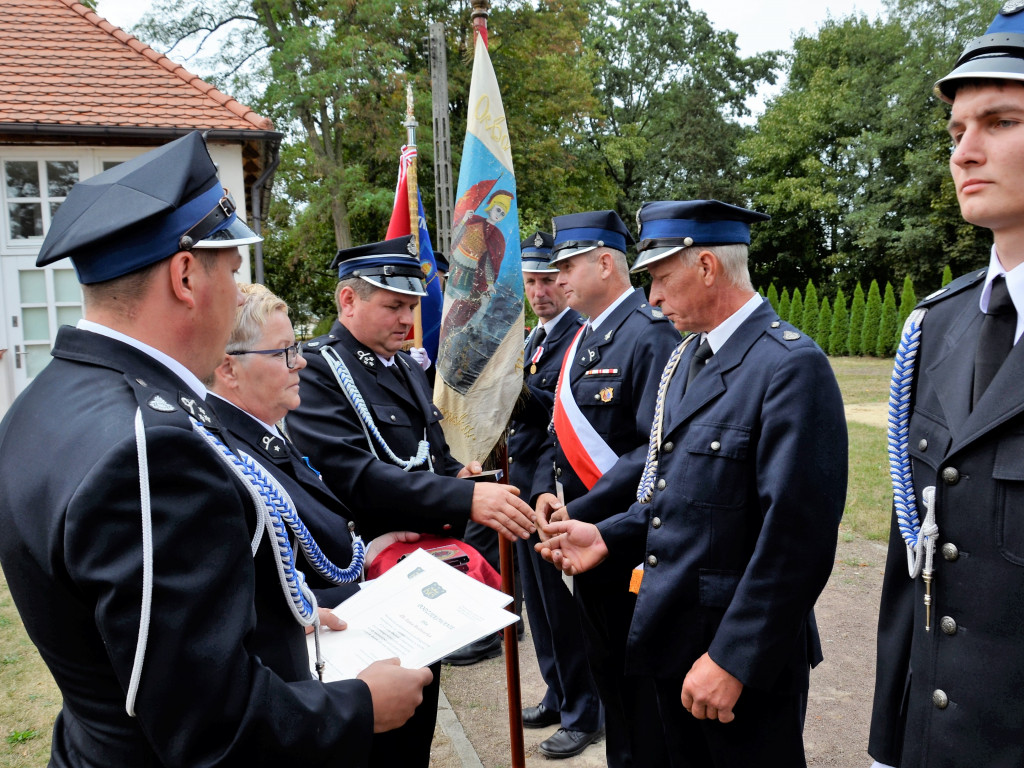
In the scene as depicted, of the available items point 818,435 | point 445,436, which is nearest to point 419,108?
point 445,436

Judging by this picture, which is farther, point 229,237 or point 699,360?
point 699,360

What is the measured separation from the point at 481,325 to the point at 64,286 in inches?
357

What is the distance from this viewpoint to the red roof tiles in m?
10.4

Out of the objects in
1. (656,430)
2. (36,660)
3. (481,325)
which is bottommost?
(36,660)

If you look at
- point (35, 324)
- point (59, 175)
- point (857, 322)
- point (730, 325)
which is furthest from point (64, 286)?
point (857, 322)

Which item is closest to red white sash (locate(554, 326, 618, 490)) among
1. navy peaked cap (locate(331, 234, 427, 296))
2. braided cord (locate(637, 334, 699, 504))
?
braided cord (locate(637, 334, 699, 504))

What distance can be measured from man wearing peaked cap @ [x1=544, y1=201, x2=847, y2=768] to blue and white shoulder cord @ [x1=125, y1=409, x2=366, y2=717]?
1.06 m

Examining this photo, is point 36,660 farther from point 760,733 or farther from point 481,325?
point 760,733

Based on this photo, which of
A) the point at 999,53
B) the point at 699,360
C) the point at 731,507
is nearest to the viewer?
the point at 999,53

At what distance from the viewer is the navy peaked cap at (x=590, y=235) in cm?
409

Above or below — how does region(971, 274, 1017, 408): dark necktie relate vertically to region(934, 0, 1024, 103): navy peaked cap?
below

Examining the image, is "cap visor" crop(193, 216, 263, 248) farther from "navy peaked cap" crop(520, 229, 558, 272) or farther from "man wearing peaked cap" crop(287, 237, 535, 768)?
"navy peaked cap" crop(520, 229, 558, 272)

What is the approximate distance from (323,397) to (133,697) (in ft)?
7.11

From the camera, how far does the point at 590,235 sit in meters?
4.14
